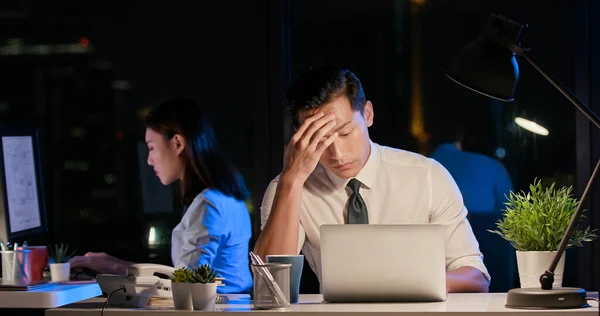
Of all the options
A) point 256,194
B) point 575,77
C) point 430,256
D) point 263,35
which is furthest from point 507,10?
point 430,256

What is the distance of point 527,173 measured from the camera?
14.4 ft

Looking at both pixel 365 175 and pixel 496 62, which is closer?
pixel 496 62

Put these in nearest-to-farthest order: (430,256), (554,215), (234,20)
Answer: (430,256)
(554,215)
(234,20)

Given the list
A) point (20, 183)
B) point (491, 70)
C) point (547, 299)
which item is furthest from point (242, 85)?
point (547, 299)

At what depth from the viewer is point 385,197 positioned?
3.16 meters

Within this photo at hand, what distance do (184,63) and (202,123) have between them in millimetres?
502

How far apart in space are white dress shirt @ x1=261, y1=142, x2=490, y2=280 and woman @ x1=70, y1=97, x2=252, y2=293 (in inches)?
37.4

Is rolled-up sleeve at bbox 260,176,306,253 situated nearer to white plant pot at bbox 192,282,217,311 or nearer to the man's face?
the man's face

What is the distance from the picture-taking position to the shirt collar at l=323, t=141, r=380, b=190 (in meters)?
3.12

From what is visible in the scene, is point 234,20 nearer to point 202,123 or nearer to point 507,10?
point 202,123

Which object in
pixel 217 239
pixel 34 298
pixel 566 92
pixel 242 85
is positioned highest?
pixel 242 85

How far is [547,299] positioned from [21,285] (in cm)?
244

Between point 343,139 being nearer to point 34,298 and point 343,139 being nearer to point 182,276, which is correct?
point 182,276

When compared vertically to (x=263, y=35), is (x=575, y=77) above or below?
below
